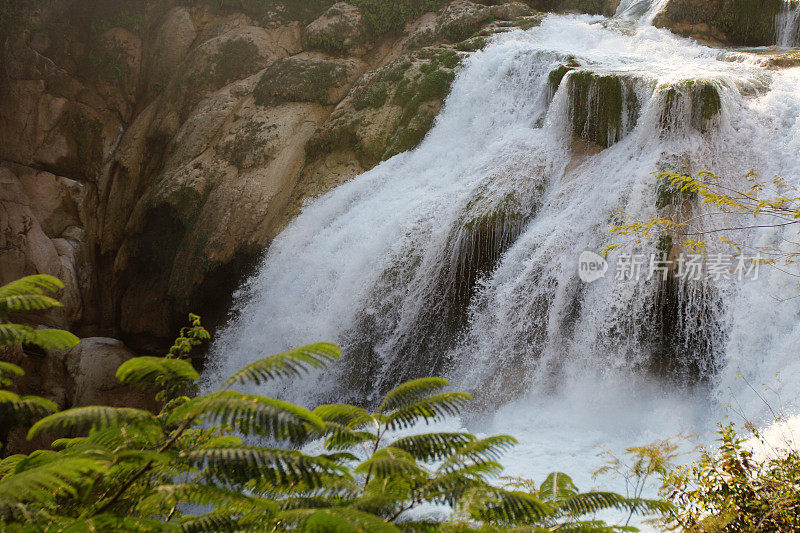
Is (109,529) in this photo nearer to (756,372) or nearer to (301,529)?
(301,529)

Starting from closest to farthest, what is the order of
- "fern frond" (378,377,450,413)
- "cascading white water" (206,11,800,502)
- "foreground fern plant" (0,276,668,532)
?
"foreground fern plant" (0,276,668,532)
"fern frond" (378,377,450,413)
"cascading white water" (206,11,800,502)

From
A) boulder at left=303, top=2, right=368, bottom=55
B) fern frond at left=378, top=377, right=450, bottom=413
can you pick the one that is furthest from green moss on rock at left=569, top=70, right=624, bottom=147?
fern frond at left=378, top=377, right=450, bottom=413

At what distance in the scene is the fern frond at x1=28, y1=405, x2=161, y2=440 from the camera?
6.50ft

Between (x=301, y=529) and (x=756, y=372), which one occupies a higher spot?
(x=301, y=529)

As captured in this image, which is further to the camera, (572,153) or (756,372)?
(572,153)

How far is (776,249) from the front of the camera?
6953 millimetres

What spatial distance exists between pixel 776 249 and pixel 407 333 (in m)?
5.25

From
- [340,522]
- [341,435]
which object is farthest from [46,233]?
[340,522]

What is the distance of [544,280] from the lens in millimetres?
8180

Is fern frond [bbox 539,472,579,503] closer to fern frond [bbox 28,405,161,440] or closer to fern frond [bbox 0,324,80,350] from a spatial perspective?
fern frond [bbox 28,405,161,440]

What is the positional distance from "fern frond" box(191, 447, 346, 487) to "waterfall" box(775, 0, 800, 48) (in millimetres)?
14970

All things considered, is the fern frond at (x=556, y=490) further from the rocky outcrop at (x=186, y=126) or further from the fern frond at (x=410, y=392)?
the rocky outcrop at (x=186, y=126)

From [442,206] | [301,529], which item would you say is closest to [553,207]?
[442,206]

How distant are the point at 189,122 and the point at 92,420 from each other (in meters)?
14.1
